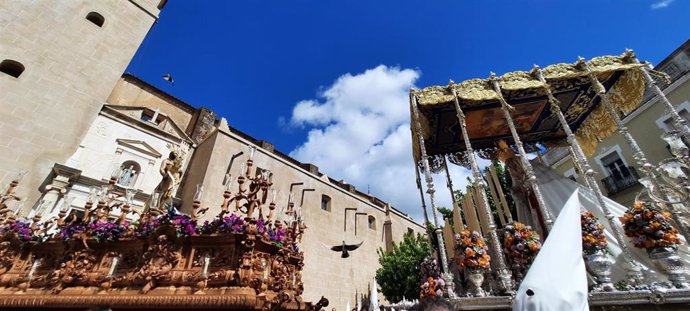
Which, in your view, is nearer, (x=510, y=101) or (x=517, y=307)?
(x=517, y=307)

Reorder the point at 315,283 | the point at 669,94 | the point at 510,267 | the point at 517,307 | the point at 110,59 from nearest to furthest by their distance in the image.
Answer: the point at 517,307 → the point at 510,267 → the point at 669,94 → the point at 110,59 → the point at 315,283

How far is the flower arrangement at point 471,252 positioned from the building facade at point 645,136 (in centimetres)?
942

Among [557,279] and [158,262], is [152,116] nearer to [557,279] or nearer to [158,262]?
[158,262]

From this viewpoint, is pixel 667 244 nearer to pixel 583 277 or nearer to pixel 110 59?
pixel 583 277

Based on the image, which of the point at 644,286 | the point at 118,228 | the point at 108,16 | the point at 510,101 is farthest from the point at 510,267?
the point at 108,16

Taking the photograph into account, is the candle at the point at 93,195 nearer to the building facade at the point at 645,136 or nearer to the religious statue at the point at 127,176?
the religious statue at the point at 127,176

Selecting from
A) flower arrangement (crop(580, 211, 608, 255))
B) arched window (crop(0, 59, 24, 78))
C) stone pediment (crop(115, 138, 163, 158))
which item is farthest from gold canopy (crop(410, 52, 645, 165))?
arched window (crop(0, 59, 24, 78))

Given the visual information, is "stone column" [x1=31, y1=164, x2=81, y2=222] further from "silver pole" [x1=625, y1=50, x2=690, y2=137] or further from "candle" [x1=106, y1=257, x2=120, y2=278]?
"silver pole" [x1=625, y1=50, x2=690, y2=137]

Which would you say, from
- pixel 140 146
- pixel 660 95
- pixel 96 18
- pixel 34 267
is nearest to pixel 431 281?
pixel 660 95

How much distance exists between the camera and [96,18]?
15898mm

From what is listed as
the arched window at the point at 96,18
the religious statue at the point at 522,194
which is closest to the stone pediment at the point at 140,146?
the arched window at the point at 96,18

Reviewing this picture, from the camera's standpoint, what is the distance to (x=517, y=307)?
8.25ft

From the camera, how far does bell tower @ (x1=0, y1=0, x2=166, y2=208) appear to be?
11746 millimetres

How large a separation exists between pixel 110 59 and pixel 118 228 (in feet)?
48.0
